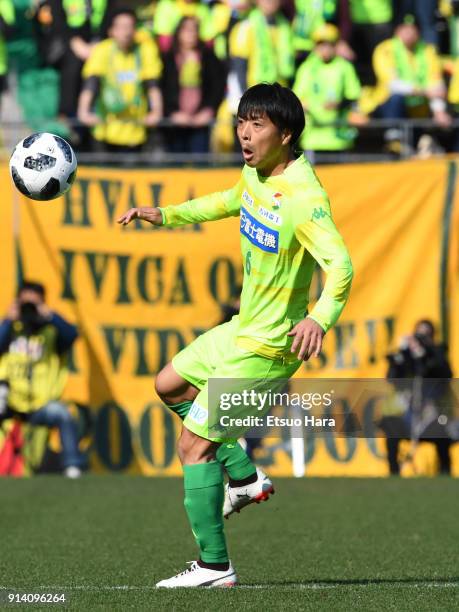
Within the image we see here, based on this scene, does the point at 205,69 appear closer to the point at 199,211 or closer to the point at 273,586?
the point at 199,211

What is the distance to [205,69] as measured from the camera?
15188 mm

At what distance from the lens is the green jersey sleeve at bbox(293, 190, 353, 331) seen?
6.27m

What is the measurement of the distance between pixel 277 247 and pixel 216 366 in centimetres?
66

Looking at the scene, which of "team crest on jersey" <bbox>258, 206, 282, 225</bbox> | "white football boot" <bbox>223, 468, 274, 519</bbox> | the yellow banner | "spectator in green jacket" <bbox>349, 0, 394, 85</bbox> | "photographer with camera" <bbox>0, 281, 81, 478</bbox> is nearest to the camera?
"team crest on jersey" <bbox>258, 206, 282, 225</bbox>

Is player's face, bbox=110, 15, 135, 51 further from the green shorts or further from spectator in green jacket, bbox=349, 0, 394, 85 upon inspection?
the green shorts

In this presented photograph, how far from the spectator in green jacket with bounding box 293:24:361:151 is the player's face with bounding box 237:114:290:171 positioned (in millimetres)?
8182

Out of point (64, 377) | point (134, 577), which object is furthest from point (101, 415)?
point (134, 577)

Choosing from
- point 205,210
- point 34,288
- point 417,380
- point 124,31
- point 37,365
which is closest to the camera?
point 205,210

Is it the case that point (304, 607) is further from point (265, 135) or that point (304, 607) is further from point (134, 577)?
point (265, 135)

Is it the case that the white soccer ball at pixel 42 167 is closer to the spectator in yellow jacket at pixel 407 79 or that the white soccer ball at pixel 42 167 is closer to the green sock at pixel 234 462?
the green sock at pixel 234 462

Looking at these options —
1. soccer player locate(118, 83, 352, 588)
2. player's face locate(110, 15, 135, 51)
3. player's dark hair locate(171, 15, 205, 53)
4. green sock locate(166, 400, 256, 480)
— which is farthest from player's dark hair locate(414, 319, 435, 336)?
soccer player locate(118, 83, 352, 588)

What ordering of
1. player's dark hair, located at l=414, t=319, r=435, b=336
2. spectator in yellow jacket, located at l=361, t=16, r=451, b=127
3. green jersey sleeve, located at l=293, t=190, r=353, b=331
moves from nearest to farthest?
green jersey sleeve, located at l=293, t=190, r=353, b=331
player's dark hair, located at l=414, t=319, r=435, b=336
spectator in yellow jacket, located at l=361, t=16, r=451, b=127

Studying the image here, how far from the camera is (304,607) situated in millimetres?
6242

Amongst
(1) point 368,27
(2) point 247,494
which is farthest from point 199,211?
(1) point 368,27
